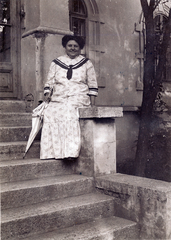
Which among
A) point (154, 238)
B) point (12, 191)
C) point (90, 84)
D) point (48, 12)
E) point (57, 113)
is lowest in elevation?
point (154, 238)

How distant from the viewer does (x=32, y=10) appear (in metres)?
5.97

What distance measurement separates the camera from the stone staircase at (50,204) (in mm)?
3311

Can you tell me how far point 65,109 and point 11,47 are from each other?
2.94m

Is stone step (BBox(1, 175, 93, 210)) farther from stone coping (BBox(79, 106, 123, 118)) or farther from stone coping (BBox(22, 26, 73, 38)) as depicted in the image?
stone coping (BBox(22, 26, 73, 38))

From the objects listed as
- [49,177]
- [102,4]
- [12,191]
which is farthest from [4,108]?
[102,4]

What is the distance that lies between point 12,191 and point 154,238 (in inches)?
69.2

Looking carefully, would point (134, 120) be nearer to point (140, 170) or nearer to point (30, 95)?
point (140, 170)

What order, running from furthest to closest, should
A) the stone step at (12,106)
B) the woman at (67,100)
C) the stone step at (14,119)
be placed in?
the stone step at (12,106) → the stone step at (14,119) → the woman at (67,100)

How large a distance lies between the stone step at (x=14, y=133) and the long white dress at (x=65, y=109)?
598 millimetres

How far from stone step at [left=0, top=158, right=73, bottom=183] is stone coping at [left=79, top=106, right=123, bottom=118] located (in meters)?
0.78

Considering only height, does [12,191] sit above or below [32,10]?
below

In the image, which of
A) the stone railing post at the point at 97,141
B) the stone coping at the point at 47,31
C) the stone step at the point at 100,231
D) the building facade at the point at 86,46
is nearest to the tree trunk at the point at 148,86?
the building facade at the point at 86,46

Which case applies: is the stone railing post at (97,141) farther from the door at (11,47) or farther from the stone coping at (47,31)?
the door at (11,47)

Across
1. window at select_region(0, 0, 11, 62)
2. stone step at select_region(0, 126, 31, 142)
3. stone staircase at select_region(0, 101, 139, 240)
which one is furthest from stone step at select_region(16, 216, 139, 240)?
window at select_region(0, 0, 11, 62)
